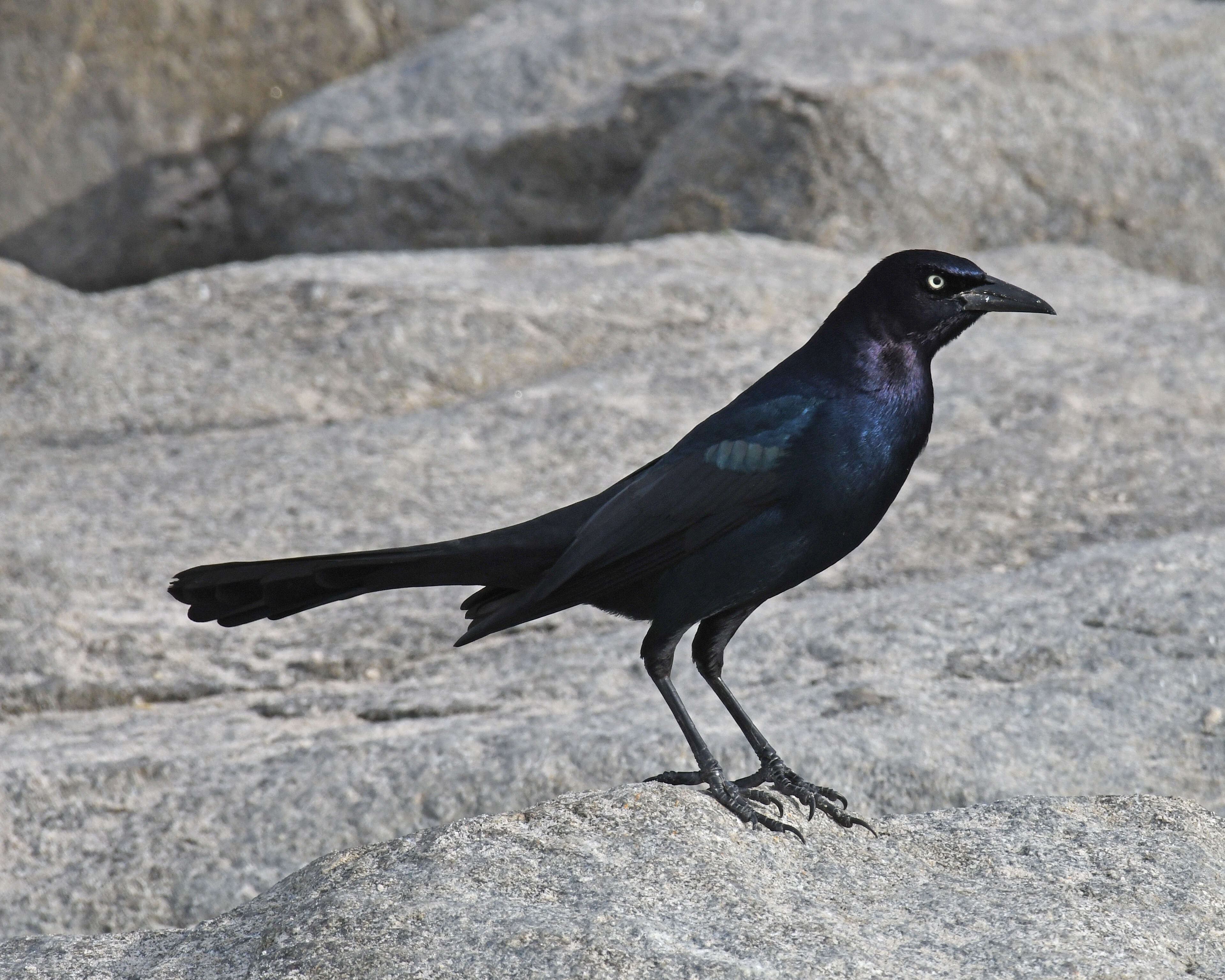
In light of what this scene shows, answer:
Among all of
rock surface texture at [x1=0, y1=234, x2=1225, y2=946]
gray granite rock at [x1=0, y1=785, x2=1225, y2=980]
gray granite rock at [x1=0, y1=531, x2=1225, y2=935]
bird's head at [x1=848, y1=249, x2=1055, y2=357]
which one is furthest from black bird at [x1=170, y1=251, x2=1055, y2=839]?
gray granite rock at [x1=0, y1=531, x2=1225, y2=935]

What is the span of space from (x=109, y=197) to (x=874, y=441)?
9.87 m

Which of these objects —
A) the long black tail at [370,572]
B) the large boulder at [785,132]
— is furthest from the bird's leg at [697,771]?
the large boulder at [785,132]

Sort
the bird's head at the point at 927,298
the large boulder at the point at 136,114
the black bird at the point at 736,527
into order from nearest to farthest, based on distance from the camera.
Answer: the black bird at the point at 736,527
the bird's head at the point at 927,298
the large boulder at the point at 136,114

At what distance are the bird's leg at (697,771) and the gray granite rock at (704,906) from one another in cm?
5

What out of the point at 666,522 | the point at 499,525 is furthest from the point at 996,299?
the point at 499,525

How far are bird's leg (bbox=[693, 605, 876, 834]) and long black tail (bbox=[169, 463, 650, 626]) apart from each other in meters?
0.48

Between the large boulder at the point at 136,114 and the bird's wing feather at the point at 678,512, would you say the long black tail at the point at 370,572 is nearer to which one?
the bird's wing feather at the point at 678,512

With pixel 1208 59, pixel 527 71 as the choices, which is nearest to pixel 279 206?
pixel 527 71

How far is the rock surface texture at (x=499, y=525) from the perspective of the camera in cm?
487

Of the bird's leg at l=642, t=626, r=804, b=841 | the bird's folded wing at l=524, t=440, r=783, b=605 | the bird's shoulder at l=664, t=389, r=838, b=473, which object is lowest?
the bird's leg at l=642, t=626, r=804, b=841

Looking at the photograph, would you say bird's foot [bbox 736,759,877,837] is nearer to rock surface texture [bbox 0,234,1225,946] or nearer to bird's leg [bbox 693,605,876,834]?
bird's leg [bbox 693,605,876,834]

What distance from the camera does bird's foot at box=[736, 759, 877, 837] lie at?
405cm

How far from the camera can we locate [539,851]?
3.60 meters

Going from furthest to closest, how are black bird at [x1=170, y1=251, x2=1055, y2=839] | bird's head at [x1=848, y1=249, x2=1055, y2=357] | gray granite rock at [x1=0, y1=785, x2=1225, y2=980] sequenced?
bird's head at [x1=848, y1=249, x2=1055, y2=357] < black bird at [x1=170, y1=251, x2=1055, y2=839] < gray granite rock at [x1=0, y1=785, x2=1225, y2=980]
